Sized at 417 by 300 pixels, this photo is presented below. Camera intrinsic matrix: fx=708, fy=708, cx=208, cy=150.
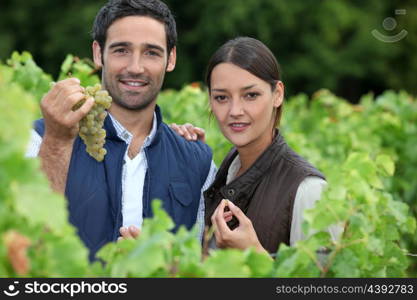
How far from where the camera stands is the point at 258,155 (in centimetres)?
316

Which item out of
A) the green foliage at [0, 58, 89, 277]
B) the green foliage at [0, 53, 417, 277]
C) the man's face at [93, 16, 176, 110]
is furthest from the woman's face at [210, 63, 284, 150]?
the green foliage at [0, 58, 89, 277]

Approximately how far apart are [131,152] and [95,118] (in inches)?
28.6

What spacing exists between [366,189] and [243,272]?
671 mm

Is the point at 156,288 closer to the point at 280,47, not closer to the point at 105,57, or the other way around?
the point at 105,57

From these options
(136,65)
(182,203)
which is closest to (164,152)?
(182,203)

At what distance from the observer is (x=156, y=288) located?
1823mm

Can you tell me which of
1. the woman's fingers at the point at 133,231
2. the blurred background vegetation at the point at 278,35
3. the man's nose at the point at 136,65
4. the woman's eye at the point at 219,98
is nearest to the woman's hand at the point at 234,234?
the woman's fingers at the point at 133,231

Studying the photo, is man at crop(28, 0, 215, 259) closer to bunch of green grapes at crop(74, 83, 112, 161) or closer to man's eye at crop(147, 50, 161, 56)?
man's eye at crop(147, 50, 161, 56)

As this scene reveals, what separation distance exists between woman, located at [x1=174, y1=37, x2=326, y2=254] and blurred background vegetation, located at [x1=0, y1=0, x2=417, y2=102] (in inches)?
834

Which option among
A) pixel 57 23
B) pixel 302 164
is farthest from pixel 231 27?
pixel 302 164

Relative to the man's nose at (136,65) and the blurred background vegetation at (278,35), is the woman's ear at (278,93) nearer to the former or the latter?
the man's nose at (136,65)

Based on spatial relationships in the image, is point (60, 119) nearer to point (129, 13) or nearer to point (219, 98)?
point (219, 98)

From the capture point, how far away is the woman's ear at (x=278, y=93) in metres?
3.17

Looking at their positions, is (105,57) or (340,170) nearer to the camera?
(340,170)
